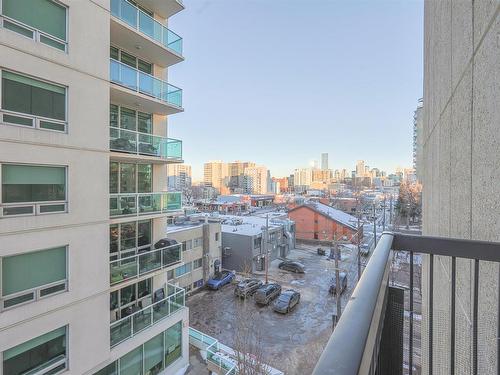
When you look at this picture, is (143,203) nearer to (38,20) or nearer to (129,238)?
(129,238)

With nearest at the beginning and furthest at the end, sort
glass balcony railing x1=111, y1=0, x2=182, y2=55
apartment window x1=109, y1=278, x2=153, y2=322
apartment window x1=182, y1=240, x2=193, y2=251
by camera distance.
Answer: glass balcony railing x1=111, y1=0, x2=182, y2=55, apartment window x1=109, y1=278, x2=153, y2=322, apartment window x1=182, y1=240, x2=193, y2=251

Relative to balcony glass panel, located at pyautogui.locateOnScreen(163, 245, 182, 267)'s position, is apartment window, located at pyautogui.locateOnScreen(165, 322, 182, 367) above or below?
below

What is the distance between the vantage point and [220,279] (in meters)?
17.0

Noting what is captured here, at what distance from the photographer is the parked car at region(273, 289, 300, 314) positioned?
43.9 feet

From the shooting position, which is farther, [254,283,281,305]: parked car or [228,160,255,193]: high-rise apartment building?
[228,160,255,193]: high-rise apartment building

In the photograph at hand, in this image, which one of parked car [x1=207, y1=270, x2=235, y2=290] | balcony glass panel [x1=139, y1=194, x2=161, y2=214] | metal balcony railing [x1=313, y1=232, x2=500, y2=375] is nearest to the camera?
metal balcony railing [x1=313, y1=232, x2=500, y2=375]

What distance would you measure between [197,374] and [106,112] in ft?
26.4

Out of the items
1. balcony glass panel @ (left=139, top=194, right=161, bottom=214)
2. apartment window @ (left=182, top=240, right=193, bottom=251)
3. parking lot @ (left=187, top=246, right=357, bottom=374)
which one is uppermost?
balcony glass panel @ (left=139, top=194, right=161, bottom=214)

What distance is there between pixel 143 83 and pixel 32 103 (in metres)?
2.94

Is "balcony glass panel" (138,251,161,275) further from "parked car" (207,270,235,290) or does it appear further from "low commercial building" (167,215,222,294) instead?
"parked car" (207,270,235,290)

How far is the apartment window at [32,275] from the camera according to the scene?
14.3 ft

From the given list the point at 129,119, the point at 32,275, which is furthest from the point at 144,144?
Answer: the point at 32,275

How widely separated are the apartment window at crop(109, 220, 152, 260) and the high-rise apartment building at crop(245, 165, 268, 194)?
3127 inches

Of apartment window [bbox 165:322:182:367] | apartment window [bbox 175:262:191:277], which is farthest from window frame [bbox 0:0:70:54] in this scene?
apartment window [bbox 175:262:191:277]
